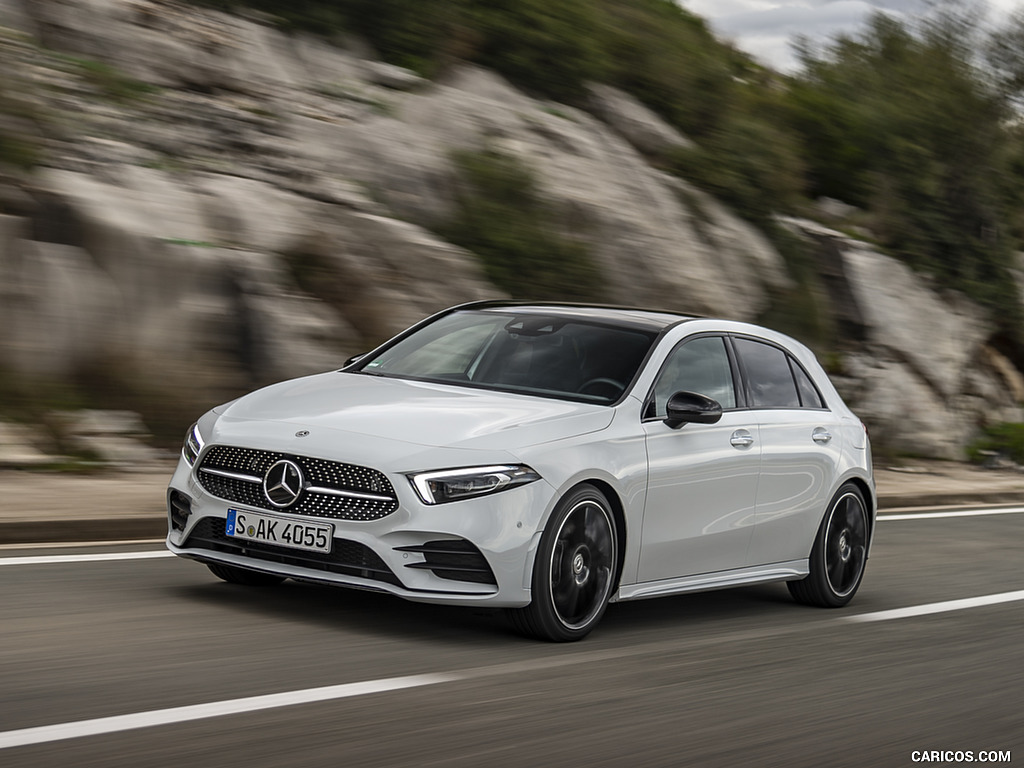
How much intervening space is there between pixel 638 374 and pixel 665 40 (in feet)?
58.5

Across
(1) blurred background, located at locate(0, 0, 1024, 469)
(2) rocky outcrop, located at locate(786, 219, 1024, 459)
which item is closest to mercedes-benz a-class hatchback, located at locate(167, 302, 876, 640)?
(1) blurred background, located at locate(0, 0, 1024, 469)

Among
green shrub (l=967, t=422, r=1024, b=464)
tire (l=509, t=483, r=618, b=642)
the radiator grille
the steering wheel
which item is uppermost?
the steering wheel

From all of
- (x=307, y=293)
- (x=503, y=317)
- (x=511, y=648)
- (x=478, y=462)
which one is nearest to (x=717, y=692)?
(x=511, y=648)

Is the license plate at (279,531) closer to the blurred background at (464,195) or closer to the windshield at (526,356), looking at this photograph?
the windshield at (526,356)

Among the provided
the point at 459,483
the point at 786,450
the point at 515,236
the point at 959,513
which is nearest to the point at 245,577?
the point at 459,483

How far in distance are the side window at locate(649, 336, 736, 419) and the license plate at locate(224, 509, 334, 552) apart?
6.02 ft

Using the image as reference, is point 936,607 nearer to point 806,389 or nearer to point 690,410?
point 806,389

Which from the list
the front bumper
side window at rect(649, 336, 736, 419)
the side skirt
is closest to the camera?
the front bumper

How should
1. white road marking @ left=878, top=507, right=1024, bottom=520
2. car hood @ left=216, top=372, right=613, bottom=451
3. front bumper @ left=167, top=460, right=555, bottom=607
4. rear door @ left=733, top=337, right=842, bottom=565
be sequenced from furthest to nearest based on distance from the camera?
white road marking @ left=878, top=507, right=1024, bottom=520 < rear door @ left=733, top=337, right=842, bottom=565 < car hood @ left=216, top=372, right=613, bottom=451 < front bumper @ left=167, top=460, right=555, bottom=607

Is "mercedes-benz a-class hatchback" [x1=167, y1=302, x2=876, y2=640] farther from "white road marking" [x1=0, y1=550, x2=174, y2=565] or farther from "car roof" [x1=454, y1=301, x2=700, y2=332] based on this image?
"white road marking" [x1=0, y1=550, x2=174, y2=565]

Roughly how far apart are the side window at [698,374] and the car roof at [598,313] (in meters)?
0.18

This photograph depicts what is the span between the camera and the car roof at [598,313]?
25.0 ft

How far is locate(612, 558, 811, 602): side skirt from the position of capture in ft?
22.5

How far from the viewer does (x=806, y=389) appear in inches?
339
